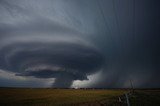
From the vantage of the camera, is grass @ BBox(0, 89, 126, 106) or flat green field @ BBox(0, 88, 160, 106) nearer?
flat green field @ BBox(0, 88, 160, 106)

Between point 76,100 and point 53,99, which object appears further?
point 53,99

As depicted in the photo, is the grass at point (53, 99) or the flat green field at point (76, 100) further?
the grass at point (53, 99)

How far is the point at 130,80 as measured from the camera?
75.7 m

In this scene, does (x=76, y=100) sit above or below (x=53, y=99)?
below
